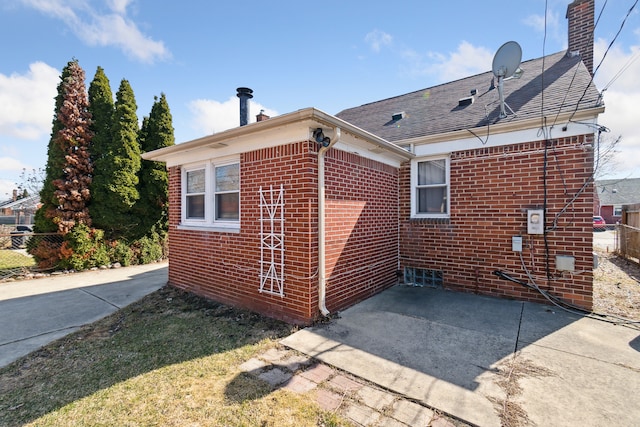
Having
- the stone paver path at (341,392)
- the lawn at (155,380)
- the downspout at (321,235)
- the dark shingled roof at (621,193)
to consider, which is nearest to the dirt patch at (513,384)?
the stone paver path at (341,392)

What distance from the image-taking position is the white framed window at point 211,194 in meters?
5.41

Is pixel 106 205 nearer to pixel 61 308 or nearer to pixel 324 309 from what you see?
pixel 61 308

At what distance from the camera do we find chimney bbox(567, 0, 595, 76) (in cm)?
705

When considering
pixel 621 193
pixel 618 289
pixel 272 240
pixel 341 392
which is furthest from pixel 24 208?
pixel 621 193

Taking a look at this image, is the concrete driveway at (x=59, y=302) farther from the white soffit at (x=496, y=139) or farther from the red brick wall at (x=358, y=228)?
the white soffit at (x=496, y=139)

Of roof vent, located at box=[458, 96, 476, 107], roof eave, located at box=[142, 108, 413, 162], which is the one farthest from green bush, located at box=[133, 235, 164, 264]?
roof vent, located at box=[458, 96, 476, 107]

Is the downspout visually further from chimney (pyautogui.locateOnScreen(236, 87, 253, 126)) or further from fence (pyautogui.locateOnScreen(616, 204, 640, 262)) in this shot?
fence (pyautogui.locateOnScreen(616, 204, 640, 262))

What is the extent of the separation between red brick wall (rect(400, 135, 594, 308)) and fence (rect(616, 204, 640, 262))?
233 inches

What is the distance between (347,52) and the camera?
7328mm

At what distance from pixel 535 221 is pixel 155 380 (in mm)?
6131

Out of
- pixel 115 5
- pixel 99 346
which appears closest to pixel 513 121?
pixel 99 346

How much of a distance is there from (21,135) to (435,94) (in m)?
88.9

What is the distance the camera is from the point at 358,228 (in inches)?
209

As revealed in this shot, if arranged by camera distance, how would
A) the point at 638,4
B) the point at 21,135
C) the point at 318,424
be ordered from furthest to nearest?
the point at 21,135 < the point at 638,4 < the point at 318,424
